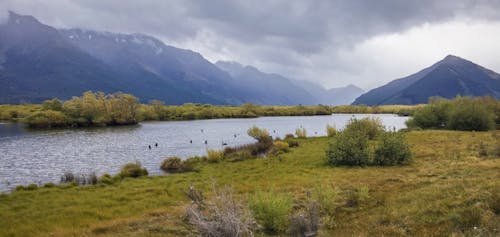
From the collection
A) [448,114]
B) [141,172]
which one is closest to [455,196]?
[141,172]

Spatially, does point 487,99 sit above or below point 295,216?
above

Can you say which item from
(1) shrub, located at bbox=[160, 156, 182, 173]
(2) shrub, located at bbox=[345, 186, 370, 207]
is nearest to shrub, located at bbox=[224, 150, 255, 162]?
(1) shrub, located at bbox=[160, 156, 182, 173]

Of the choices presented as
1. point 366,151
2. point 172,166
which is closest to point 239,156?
point 172,166

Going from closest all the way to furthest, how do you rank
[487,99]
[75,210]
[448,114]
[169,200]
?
1. [75,210]
2. [169,200]
3. [448,114]
4. [487,99]

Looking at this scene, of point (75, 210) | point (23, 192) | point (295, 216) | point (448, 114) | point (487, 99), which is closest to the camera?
point (295, 216)

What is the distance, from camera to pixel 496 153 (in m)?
28.4

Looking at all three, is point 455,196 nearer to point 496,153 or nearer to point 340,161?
point 340,161

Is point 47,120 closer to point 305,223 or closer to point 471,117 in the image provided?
point 305,223

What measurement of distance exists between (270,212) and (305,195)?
672 cm

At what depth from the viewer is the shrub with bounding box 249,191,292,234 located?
41.2 ft

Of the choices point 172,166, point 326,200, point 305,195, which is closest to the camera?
point 326,200

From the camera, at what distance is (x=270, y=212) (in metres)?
12.6

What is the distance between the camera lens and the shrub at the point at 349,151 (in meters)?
29.8

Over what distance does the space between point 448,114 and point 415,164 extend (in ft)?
143
